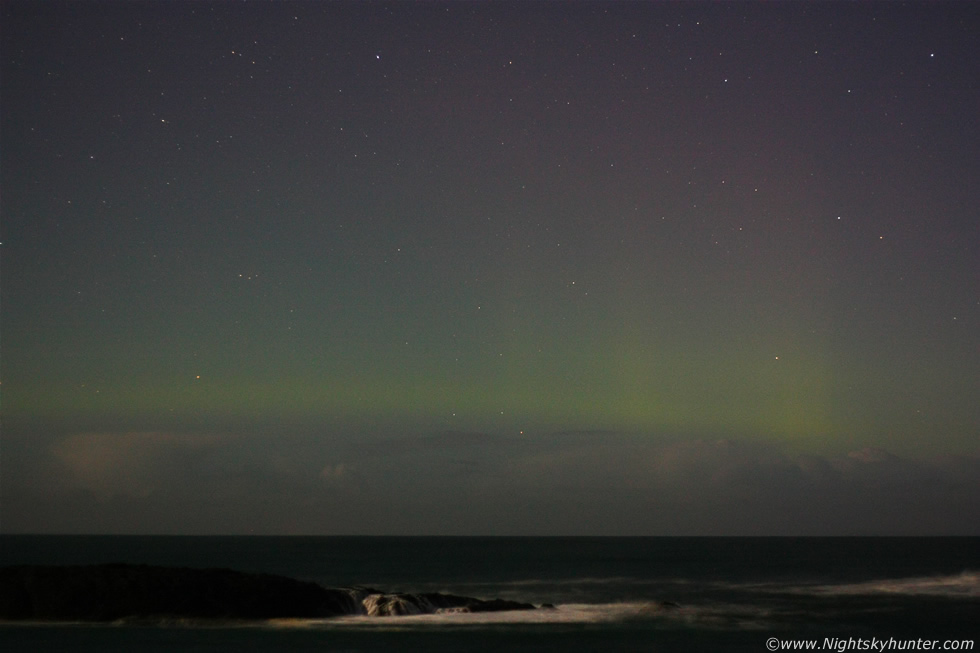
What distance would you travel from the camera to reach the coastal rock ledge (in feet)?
74.8

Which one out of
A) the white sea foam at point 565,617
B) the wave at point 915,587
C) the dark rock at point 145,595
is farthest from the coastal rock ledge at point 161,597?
the wave at point 915,587

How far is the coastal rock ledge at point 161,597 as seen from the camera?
22.8 meters

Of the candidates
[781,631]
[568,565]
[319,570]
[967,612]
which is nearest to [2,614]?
[781,631]

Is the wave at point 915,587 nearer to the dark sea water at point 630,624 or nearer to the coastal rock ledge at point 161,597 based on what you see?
the dark sea water at point 630,624

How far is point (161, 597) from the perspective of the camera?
75.9ft

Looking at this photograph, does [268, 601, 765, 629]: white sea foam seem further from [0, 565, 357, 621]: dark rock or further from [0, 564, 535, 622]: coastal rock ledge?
[0, 565, 357, 621]: dark rock

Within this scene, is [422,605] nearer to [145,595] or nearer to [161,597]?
[161,597]

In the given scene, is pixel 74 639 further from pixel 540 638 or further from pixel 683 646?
pixel 683 646

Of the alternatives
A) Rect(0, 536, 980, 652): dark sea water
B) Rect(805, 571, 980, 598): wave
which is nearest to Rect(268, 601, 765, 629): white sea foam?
Rect(0, 536, 980, 652): dark sea water

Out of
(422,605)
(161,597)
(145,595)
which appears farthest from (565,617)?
(145,595)

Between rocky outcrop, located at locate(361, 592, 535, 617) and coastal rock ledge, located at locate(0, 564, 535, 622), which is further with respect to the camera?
rocky outcrop, located at locate(361, 592, 535, 617)

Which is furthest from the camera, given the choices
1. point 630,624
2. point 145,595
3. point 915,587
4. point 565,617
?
point 915,587

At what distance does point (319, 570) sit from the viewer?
61.0 meters

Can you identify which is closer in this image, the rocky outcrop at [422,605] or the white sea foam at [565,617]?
the white sea foam at [565,617]
